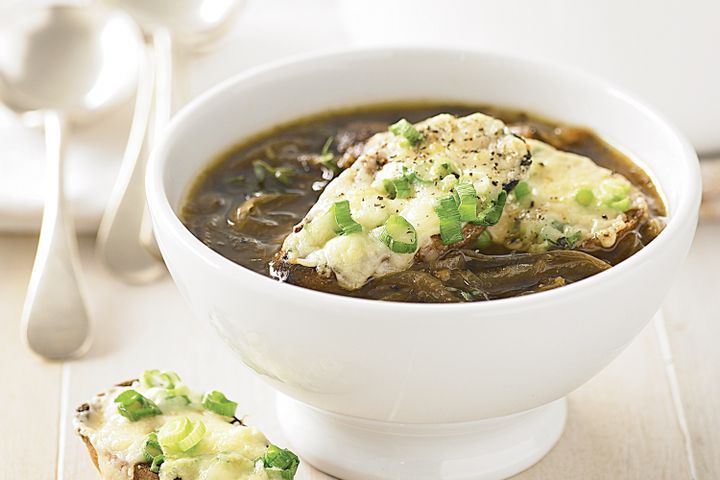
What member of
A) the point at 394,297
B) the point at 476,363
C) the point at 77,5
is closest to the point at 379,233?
the point at 394,297

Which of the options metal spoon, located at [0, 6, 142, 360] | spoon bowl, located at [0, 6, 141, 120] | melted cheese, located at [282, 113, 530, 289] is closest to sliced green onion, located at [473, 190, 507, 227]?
melted cheese, located at [282, 113, 530, 289]

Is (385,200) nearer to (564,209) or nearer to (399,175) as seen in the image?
(399,175)

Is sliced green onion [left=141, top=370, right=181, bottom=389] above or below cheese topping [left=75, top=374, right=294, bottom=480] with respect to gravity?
below

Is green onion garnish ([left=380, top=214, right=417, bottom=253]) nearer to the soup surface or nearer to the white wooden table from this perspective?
the soup surface

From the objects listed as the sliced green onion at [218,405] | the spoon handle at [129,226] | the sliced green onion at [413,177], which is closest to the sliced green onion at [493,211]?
the sliced green onion at [413,177]

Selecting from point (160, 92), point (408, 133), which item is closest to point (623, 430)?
point (408, 133)

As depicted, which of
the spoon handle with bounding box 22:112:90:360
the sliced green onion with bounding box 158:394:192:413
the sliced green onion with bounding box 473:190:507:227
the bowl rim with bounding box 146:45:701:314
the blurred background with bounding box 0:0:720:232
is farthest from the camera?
the blurred background with bounding box 0:0:720:232
